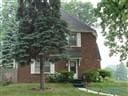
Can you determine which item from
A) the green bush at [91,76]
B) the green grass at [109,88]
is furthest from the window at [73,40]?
the green grass at [109,88]

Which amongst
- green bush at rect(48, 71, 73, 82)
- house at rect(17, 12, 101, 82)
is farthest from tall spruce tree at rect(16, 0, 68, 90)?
house at rect(17, 12, 101, 82)

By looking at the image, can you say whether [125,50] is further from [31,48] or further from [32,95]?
[31,48]

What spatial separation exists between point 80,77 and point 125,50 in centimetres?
1929

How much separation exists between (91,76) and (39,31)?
9586 millimetres

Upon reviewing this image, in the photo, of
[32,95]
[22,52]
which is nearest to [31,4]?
[22,52]

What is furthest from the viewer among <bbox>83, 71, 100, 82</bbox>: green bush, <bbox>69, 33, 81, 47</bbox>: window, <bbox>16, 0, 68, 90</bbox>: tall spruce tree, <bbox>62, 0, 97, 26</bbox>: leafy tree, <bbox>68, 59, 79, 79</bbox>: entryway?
<bbox>62, 0, 97, 26</bbox>: leafy tree

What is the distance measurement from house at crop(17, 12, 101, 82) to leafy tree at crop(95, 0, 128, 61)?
1902 centimetres

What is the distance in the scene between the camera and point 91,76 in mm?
38125

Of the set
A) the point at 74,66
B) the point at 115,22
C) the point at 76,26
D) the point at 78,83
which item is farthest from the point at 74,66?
the point at 115,22

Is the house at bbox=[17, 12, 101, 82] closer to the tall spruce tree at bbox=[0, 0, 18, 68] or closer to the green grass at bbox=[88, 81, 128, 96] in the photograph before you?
the tall spruce tree at bbox=[0, 0, 18, 68]

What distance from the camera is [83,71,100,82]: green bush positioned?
3809 centimetres

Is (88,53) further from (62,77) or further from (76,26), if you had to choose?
(62,77)

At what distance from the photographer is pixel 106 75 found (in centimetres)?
3953

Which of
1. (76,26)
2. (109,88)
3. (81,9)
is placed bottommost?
(109,88)
